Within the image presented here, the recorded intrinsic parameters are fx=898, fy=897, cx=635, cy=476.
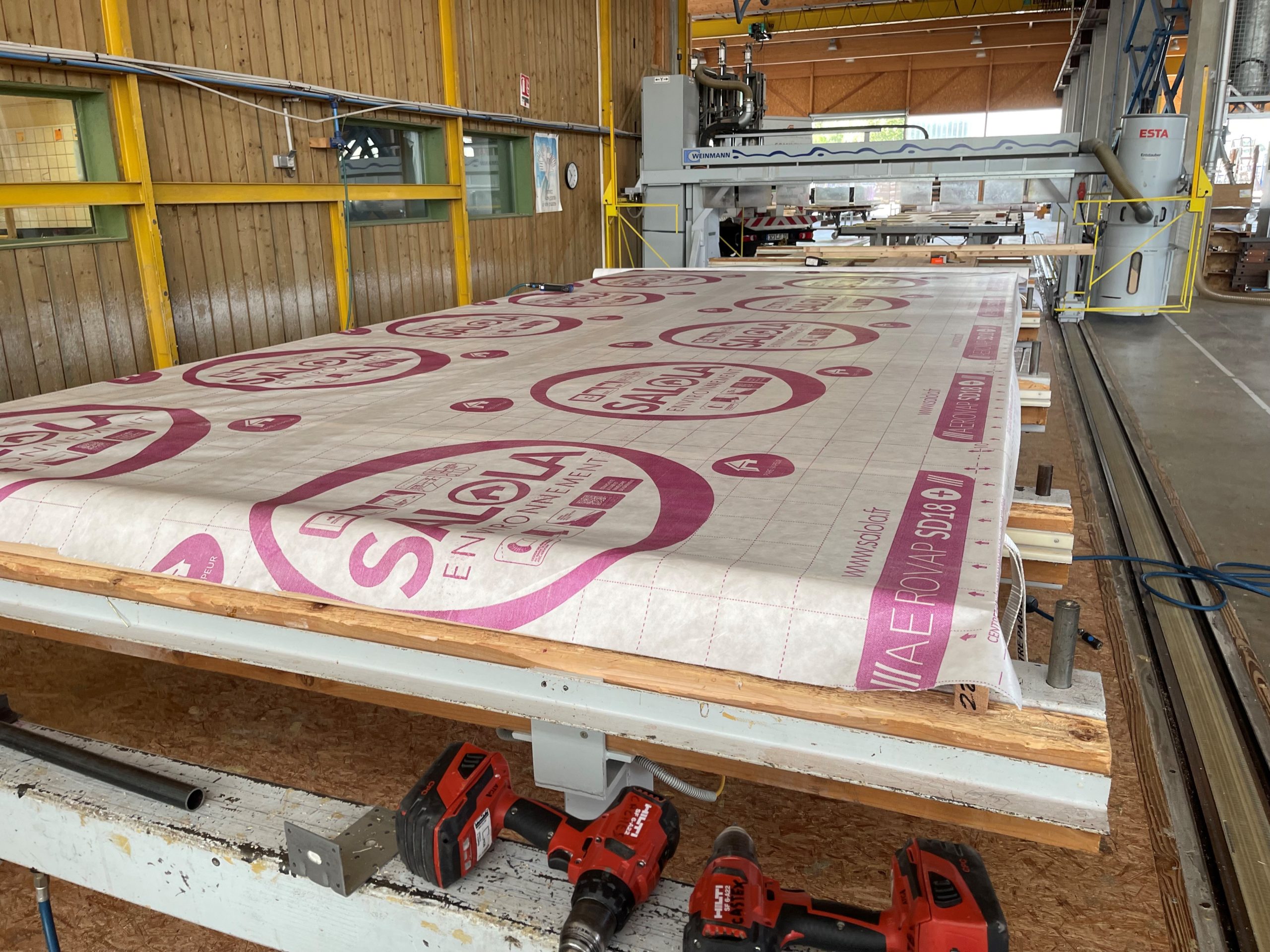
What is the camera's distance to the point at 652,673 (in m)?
0.99

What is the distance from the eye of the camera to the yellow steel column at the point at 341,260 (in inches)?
227

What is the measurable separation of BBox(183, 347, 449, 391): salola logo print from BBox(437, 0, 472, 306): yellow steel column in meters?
4.27

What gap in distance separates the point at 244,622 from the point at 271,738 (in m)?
1.07

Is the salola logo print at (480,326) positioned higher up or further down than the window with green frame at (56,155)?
further down

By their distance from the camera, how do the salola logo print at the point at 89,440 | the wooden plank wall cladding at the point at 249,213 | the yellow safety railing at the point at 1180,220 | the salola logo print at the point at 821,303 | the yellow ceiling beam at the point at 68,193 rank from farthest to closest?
the yellow safety railing at the point at 1180,220 → the wooden plank wall cladding at the point at 249,213 → the yellow ceiling beam at the point at 68,193 → the salola logo print at the point at 821,303 → the salola logo print at the point at 89,440

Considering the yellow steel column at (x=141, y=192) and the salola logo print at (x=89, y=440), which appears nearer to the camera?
the salola logo print at (x=89, y=440)

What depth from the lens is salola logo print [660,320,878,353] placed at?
2.76 m

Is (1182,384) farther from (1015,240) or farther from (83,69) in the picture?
(1015,240)

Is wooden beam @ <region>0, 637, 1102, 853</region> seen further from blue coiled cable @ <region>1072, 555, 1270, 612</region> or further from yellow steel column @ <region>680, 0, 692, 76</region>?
yellow steel column @ <region>680, 0, 692, 76</region>

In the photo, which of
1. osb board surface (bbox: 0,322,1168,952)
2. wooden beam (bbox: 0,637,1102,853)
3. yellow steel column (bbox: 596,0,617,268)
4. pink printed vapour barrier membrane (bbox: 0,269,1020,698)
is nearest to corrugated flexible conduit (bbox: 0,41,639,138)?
pink printed vapour barrier membrane (bbox: 0,269,1020,698)

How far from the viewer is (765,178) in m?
6.84

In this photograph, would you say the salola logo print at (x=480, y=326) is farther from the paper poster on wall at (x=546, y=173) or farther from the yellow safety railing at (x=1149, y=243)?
the yellow safety railing at (x=1149, y=243)

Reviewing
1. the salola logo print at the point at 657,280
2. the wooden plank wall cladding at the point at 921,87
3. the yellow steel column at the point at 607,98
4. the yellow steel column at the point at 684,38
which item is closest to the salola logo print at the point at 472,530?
the salola logo print at the point at 657,280

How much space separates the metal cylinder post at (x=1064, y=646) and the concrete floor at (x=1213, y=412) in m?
2.20
